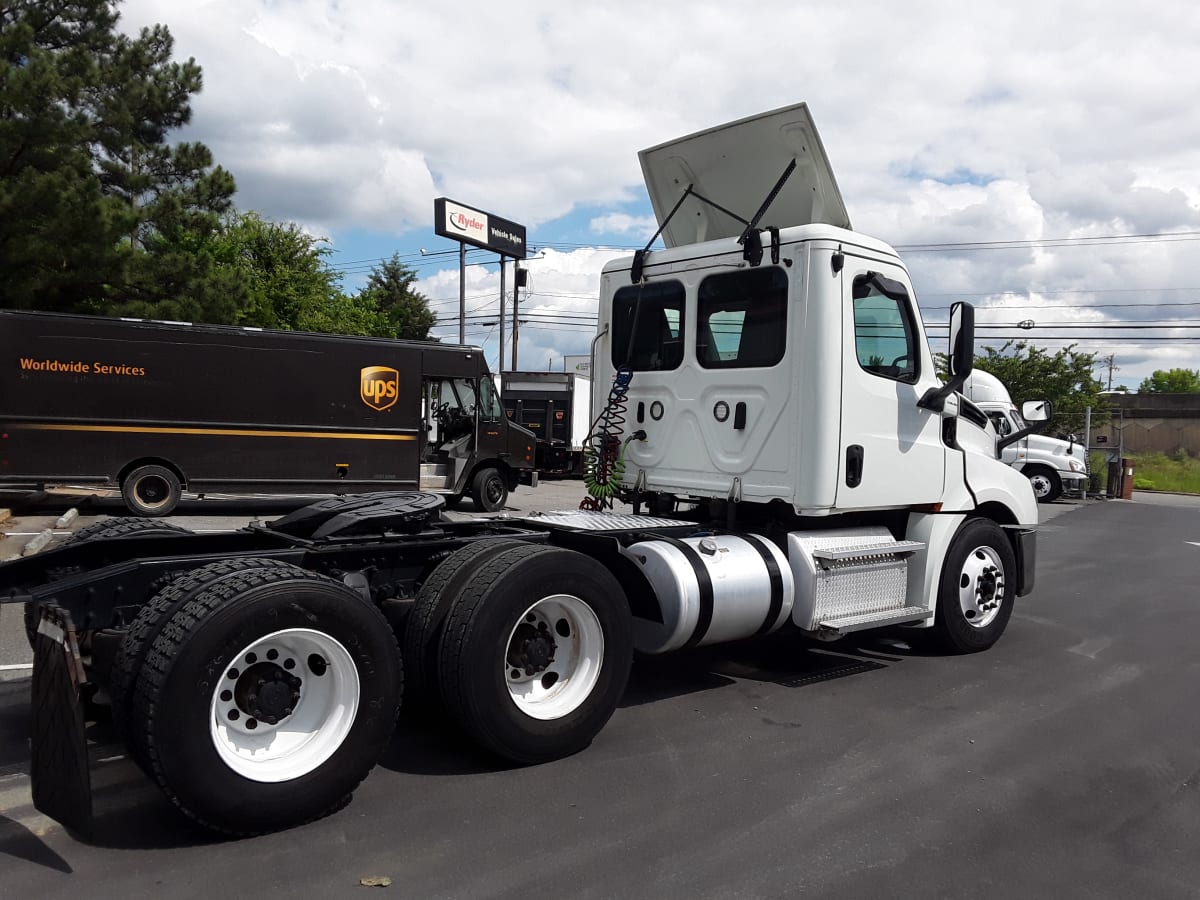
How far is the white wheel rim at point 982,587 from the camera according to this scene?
21.9 feet

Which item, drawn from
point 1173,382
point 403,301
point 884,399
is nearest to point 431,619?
point 884,399

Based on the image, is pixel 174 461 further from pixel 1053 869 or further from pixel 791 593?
pixel 1053 869

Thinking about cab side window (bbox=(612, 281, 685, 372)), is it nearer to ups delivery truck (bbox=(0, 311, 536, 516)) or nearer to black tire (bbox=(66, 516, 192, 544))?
black tire (bbox=(66, 516, 192, 544))

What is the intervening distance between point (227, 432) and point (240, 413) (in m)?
0.35

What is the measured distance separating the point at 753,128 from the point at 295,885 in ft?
16.8

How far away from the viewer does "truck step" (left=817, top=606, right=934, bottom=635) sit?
5.68 meters

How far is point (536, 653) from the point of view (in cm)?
440

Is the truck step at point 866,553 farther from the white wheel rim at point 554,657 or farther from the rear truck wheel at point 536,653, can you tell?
the white wheel rim at point 554,657

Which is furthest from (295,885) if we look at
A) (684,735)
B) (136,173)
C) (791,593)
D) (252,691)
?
(136,173)

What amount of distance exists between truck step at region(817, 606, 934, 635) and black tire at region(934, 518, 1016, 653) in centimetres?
29

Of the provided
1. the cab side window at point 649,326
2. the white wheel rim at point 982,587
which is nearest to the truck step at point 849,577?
the white wheel rim at point 982,587

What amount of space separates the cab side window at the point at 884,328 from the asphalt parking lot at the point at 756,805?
2.07 meters

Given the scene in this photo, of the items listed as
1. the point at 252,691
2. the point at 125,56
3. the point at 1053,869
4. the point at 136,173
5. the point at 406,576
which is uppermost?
the point at 125,56

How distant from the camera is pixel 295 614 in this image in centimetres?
355
